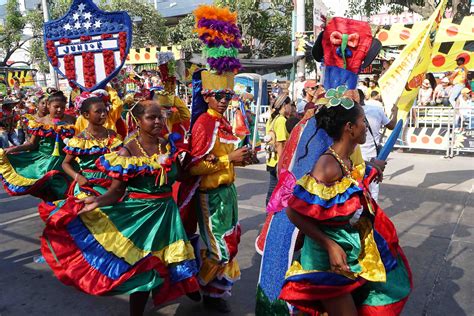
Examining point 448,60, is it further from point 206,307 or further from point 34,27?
point 34,27

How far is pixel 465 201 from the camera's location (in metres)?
6.74

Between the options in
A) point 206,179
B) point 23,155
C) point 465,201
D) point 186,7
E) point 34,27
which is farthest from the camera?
point 186,7

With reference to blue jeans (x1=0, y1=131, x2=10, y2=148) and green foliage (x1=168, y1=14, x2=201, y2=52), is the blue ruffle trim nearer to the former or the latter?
blue jeans (x1=0, y1=131, x2=10, y2=148)

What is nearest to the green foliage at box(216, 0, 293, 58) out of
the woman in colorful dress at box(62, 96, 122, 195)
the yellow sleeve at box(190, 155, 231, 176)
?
the woman in colorful dress at box(62, 96, 122, 195)

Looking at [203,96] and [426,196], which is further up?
[203,96]

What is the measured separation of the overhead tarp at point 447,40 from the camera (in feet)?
45.9

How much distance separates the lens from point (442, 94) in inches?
519

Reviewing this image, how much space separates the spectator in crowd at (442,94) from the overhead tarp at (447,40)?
5.34 ft

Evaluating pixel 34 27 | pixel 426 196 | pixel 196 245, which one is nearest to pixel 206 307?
pixel 196 245

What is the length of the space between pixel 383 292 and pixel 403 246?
2.83 meters

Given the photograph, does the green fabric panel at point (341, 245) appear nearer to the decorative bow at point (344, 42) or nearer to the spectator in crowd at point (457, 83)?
the decorative bow at point (344, 42)

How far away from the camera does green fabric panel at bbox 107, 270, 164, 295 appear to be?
2.97m

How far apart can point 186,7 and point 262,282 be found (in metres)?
41.4

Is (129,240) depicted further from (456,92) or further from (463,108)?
(456,92)
